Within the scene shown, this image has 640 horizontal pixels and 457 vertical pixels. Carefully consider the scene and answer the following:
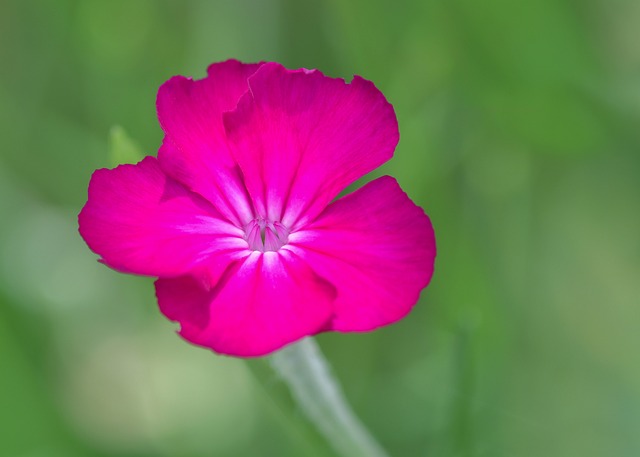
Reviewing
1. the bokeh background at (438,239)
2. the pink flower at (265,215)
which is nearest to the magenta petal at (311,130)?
the pink flower at (265,215)

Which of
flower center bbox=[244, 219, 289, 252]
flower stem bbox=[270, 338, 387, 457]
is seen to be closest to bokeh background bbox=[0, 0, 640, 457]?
flower stem bbox=[270, 338, 387, 457]

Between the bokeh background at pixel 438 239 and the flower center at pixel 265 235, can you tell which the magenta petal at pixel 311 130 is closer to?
the flower center at pixel 265 235

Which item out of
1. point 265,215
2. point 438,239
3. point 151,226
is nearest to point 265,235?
point 265,215

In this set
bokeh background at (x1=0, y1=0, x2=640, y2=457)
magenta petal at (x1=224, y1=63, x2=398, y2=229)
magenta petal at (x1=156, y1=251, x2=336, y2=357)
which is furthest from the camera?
bokeh background at (x1=0, y1=0, x2=640, y2=457)

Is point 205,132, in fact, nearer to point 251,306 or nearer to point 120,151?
point 120,151

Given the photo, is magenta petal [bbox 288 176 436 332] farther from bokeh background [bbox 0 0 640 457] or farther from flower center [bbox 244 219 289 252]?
bokeh background [bbox 0 0 640 457]

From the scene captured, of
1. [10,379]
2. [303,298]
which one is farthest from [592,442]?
[10,379]

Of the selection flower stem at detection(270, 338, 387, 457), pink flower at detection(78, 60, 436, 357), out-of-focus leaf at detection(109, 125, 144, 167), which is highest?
out-of-focus leaf at detection(109, 125, 144, 167)
